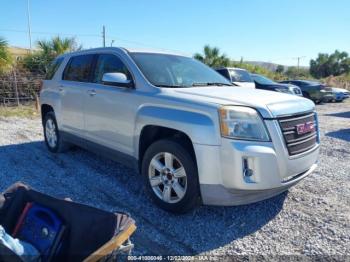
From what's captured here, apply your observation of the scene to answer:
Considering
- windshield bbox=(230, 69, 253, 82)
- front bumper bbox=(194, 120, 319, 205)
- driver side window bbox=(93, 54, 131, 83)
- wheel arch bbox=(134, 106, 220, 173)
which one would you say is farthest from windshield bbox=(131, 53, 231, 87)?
windshield bbox=(230, 69, 253, 82)

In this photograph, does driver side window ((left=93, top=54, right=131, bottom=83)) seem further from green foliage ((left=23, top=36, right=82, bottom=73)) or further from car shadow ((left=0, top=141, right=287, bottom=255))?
green foliage ((left=23, top=36, right=82, bottom=73))

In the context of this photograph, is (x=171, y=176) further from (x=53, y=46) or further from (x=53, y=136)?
(x=53, y=46)

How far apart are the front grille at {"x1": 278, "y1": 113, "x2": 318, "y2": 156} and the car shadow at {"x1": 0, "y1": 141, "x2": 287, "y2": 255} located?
79 cm

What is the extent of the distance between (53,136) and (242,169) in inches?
165

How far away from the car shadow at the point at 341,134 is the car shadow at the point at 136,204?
4.41 meters

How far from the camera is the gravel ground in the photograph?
9.37 ft

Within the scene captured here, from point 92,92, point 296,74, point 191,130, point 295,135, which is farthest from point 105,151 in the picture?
point 296,74

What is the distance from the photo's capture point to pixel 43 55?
1372 centimetres

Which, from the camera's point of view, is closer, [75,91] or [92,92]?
[92,92]

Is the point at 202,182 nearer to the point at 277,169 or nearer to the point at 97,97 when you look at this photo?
the point at 277,169

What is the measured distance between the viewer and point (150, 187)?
11.7 ft

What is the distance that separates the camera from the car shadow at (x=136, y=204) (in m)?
2.95

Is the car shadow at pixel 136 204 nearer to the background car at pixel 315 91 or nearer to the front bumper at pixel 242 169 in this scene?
the front bumper at pixel 242 169

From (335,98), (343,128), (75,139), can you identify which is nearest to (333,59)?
(335,98)
